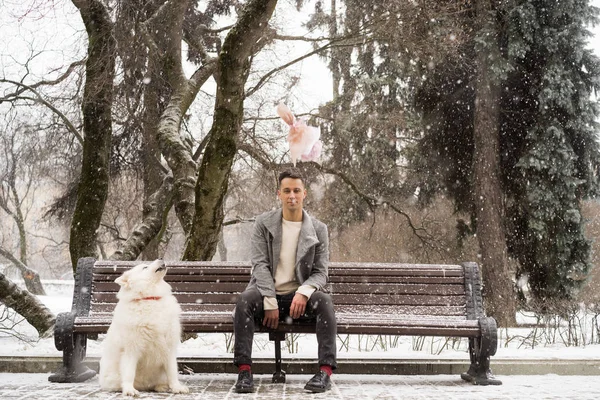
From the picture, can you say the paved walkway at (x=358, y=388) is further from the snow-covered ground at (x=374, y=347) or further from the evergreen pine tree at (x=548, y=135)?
the evergreen pine tree at (x=548, y=135)

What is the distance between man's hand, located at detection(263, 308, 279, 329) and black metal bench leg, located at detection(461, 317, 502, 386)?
1818mm

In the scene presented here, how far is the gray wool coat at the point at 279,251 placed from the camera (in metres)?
5.73

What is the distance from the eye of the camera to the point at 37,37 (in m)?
12.9

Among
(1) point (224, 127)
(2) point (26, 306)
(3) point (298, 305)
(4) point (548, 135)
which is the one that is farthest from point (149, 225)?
(4) point (548, 135)

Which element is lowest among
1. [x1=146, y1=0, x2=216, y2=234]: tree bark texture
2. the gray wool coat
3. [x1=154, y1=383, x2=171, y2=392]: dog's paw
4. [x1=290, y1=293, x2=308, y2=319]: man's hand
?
[x1=154, y1=383, x2=171, y2=392]: dog's paw

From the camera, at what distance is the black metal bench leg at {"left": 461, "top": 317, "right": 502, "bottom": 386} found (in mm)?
5934

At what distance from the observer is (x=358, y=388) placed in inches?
227

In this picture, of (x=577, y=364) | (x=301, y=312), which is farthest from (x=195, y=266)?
(x=577, y=364)

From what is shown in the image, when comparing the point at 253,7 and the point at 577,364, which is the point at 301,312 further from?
the point at 253,7

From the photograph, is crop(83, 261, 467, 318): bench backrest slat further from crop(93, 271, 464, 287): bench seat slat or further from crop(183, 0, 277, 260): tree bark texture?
crop(183, 0, 277, 260): tree bark texture

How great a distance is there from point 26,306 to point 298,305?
19.3ft

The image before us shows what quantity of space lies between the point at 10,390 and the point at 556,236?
14.4 meters

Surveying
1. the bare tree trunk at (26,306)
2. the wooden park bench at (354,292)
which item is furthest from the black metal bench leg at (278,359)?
the bare tree trunk at (26,306)

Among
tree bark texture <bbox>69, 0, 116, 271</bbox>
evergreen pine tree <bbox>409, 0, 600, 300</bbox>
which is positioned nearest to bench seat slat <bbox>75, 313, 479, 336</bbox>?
tree bark texture <bbox>69, 0, 116, 271</bbox>
